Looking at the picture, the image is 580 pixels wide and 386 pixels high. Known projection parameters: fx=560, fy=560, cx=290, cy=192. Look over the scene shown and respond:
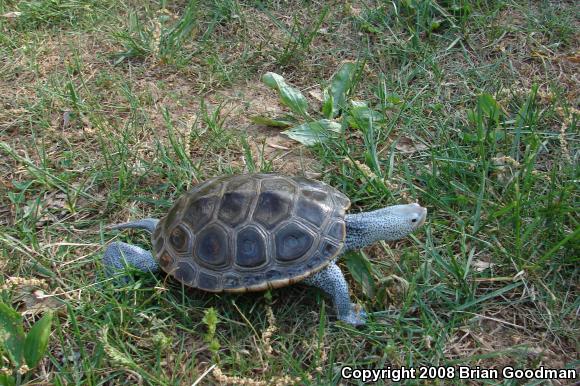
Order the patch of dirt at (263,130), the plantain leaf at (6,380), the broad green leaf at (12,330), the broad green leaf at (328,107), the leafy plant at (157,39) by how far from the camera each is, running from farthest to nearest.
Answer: the leafy plant at (157,39) < the broad green leaf at (328,107) < the patch of dirt at (263,130) < the broad green leaf at (12,330) < the plantain leaf at (6,380)

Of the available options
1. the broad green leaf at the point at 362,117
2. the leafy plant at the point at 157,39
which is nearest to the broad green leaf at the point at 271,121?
the broad green leaf at the point at 362,117

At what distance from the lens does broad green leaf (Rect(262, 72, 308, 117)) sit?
11.6 feet

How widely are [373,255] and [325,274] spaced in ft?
1.35

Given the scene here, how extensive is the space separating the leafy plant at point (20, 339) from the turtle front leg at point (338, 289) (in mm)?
1092

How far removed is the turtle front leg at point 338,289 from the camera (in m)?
2.39

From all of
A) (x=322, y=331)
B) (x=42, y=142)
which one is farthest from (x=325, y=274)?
(x=42, y=142)

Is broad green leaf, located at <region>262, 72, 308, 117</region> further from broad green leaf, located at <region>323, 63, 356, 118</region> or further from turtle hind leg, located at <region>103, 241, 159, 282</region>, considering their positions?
turtle hind leg, located at <region>103, 241, 159, 282</region>

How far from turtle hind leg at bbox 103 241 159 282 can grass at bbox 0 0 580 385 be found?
0.28ft

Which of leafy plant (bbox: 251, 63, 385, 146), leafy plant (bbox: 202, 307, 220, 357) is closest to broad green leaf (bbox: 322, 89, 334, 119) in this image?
leafy plant (bbox: 251, 63, 385, 146)

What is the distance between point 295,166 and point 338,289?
3.36 ft

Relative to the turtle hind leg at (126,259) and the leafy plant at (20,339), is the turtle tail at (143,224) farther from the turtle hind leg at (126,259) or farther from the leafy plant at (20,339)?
the leafy plant at (20,339)

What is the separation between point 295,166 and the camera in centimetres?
325

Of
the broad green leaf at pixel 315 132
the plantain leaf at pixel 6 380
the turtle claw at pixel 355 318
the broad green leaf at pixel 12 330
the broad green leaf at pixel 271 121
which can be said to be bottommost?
the plantain leaf at pixel 6 380

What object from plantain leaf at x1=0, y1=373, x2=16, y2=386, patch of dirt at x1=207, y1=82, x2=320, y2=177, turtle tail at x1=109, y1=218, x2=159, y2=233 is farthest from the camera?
patch of dirt at x1=207, y1=82, x2=320, y2=177
